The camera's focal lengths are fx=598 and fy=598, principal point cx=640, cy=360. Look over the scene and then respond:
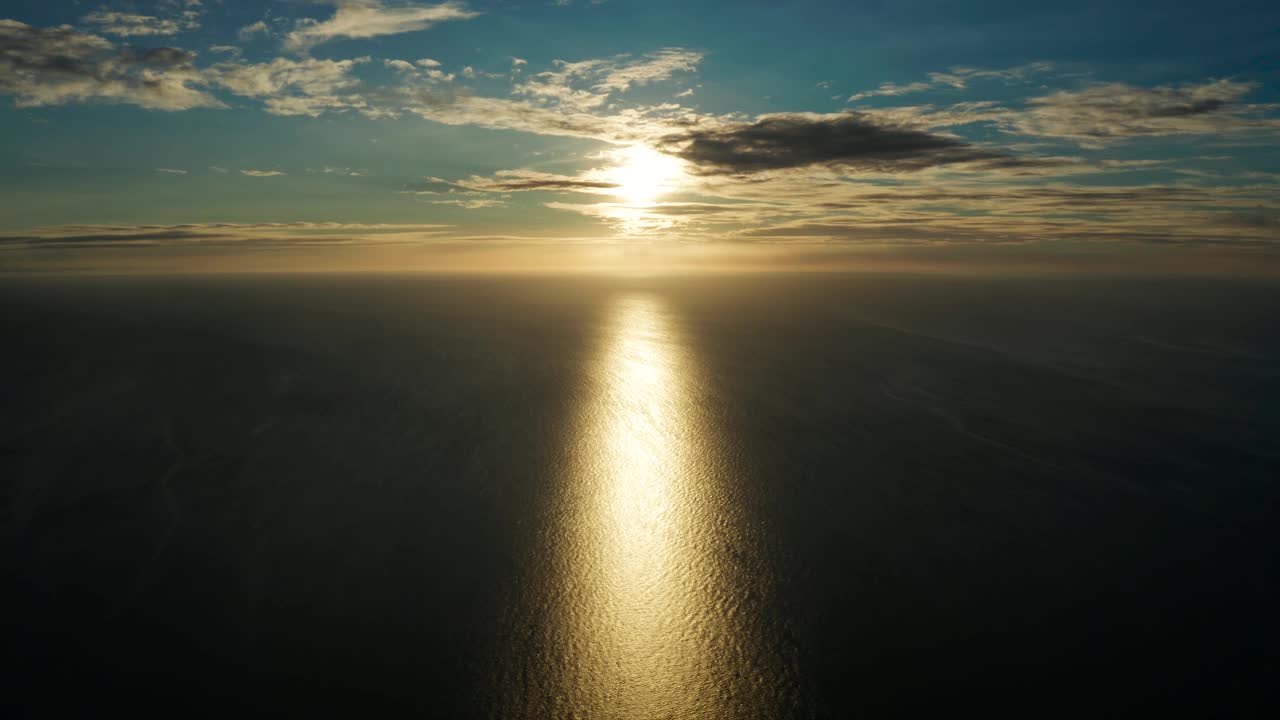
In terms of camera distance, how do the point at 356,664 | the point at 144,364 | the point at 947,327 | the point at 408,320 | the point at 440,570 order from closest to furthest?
the point at 356,664, the point at 440,570, the point at 144,364, the point at 947,327, the point at 408,320

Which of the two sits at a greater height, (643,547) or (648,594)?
(648,594)

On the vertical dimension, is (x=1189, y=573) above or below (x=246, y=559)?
below

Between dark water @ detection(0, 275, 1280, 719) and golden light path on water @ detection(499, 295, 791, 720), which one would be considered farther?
dark water @ detection(0, 275, 1280, 719)

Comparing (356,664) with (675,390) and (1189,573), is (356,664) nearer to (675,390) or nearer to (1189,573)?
(1189,573)

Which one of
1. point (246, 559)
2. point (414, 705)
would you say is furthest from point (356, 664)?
point (246, 559)

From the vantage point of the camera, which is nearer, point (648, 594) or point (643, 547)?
point (648, 594)
